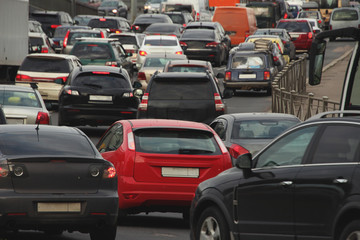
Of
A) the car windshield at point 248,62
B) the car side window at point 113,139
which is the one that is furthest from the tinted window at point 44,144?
the car windshield at point 248,62

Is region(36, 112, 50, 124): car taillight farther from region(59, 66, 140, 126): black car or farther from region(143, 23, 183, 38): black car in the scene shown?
→ region(143, 23, 183, 38): black car

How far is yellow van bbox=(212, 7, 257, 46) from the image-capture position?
57594mm

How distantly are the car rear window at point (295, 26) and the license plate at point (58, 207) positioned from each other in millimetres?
46239

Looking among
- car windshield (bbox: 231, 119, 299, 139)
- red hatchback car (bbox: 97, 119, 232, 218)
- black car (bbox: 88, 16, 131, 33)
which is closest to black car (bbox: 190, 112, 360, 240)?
red hatchback car (bbox: 97, 119, 232, 218)

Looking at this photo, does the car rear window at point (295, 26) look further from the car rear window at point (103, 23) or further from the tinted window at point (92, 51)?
the tinted window at point (92, 51)

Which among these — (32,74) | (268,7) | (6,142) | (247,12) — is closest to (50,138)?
(6,142)

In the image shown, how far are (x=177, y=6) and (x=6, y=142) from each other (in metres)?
62.3

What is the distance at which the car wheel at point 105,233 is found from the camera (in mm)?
11267

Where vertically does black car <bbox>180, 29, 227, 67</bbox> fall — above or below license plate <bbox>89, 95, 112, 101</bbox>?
below

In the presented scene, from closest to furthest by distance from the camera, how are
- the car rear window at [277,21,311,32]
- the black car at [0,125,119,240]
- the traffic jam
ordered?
the traffic jam → the black car at [0,125,119,240] → the car rear window at [277,21,311,32]

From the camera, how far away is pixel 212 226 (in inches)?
400

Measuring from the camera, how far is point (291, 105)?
84.3 ft

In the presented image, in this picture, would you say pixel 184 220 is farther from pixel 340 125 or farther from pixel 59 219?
pixel 340 125

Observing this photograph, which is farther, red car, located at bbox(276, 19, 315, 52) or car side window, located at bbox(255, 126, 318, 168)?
red car, located at bbox(276, 19, 315, 52)
